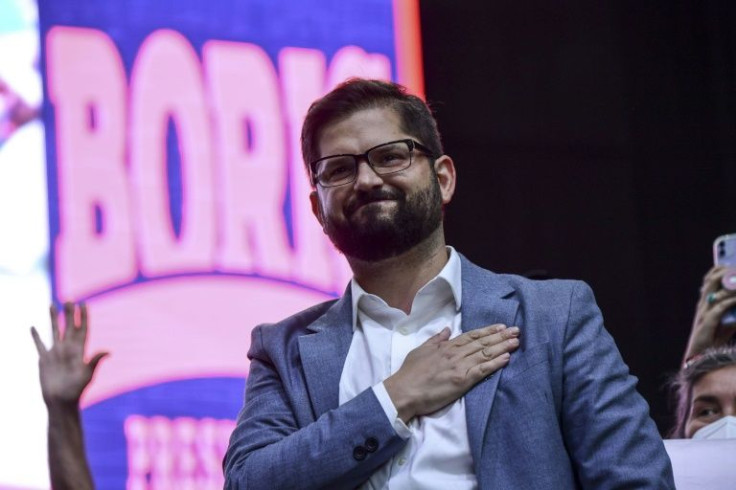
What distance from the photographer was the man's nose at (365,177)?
1946mm

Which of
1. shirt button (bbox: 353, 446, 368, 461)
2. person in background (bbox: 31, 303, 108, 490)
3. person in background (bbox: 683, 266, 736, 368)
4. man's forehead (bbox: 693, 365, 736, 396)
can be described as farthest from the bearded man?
person in background (bbox: 683, 266, 736, 368)

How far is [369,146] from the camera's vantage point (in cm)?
198

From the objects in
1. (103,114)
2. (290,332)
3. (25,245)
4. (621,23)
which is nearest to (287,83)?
(103,114)

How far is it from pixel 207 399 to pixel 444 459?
2.33 m

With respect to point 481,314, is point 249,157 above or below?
above

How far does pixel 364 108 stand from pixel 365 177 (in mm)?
151

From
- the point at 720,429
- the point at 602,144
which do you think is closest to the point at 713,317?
the point at 720,429

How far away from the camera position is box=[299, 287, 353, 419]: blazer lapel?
6.30 ft

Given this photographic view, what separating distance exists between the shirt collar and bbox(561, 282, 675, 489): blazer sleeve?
202mm

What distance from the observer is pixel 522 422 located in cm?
179

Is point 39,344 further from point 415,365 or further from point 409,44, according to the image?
point 409,44

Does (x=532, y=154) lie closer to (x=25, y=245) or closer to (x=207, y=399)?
(x=207, y=399)

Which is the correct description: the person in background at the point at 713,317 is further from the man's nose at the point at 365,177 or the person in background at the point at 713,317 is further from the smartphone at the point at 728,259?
the man's nose at the point at 365,177

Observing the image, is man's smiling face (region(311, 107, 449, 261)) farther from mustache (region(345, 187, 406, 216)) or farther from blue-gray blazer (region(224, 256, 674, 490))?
blue-gray blazer (region(224, 256, 674, 490))
